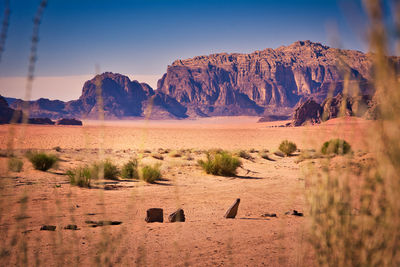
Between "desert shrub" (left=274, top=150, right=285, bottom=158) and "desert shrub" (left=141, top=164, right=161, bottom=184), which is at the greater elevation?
"desert shrub" (left=274, top=150, right=285, bottom=158)

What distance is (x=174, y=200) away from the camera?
9539 mm

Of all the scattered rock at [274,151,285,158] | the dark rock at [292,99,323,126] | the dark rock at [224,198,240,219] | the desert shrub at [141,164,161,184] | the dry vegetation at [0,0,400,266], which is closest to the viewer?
the dry vegetation at [0,0,400,266]

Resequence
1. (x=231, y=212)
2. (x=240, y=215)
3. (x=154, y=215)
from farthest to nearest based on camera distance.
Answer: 1. (x=240, y=215)
2. (x=231, y=212)
3. (x=154, y=215)

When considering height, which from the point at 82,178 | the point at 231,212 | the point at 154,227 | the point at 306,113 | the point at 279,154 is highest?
the point at 306,113

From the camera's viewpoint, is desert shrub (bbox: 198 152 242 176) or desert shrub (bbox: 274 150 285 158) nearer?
desert shrub (bbox: 198 152 242 176)

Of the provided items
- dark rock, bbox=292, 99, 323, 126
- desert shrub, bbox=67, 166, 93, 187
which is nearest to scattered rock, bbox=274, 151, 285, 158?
desert shrub, bbox=67, 166, 93, 187

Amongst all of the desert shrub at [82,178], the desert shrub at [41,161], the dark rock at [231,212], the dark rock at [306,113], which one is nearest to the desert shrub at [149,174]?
the desert shrub at [82,178]

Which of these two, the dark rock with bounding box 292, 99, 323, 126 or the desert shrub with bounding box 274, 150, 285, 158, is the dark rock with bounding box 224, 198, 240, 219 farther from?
the dark rock with bounding box 292, 99, 323, 126

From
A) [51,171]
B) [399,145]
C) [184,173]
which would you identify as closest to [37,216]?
[399,145]

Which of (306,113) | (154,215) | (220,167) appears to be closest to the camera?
(154,215)

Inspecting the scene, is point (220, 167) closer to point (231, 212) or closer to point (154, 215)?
point (231, 212)

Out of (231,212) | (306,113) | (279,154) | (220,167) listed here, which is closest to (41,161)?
(220,167)

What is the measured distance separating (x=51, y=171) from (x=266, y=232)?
38.0 ft

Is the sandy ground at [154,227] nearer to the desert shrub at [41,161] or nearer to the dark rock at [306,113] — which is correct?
the desert shrub at [41,161]
